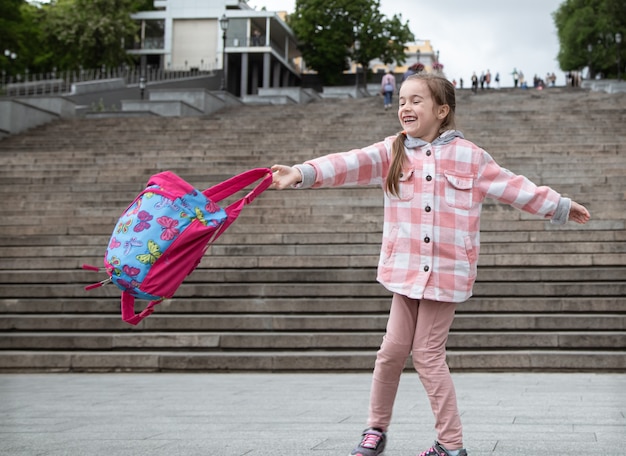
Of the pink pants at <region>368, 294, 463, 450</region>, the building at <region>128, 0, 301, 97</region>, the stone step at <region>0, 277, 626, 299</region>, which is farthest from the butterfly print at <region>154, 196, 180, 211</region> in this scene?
the building at <region>128, 0, 301, 97</region>

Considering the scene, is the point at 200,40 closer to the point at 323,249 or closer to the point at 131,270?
the point at 323,249

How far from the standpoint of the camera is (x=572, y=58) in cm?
6050

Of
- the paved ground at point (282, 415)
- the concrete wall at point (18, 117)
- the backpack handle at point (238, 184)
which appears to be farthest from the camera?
the concrete wall at point (18, 117)

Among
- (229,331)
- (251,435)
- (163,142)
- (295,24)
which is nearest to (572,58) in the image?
(295,24)

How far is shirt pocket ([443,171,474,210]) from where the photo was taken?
3.64 meters

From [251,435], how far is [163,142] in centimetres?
1628

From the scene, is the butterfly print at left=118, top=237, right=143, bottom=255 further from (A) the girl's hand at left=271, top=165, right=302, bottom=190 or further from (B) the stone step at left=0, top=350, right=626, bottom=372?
(B) the stone step at left=0, top=350, right=626, bottom=372

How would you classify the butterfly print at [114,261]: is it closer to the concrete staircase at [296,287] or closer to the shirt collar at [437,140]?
the shirt collar at [437,140]

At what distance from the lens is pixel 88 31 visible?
5266cm

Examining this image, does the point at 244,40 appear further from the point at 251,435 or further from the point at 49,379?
the point at 251,435

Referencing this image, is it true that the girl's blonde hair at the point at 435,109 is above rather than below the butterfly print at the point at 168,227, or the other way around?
above

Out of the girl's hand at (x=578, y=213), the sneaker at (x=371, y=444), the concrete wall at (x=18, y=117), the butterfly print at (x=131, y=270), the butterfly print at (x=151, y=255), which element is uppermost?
the concrete wall at (x=18, y=117)

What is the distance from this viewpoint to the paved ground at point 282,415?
398cm

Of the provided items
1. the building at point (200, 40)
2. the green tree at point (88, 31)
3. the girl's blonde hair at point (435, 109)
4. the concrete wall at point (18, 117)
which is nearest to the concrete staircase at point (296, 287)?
the girl's blonde hair at point (435, 109)
